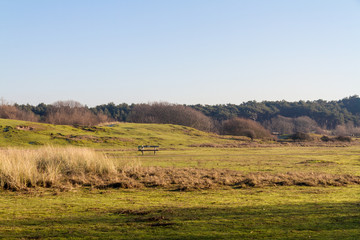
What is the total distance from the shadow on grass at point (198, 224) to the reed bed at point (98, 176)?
588 centimetres

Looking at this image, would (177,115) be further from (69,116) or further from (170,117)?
(69,116)

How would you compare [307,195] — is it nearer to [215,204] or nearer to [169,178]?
[215,204]

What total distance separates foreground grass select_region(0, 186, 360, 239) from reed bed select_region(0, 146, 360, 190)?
1536 millimetres

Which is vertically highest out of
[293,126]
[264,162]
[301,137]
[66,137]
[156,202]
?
[293,126]

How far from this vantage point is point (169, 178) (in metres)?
19.1

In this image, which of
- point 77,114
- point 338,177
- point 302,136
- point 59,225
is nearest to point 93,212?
point 59,225

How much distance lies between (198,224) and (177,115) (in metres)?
127

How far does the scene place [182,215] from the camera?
34.3ft

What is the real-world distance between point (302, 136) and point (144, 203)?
85.2 m

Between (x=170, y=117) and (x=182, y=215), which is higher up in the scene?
(x=170, y=117)

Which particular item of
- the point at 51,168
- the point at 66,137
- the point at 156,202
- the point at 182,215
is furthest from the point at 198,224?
the point at 66,137

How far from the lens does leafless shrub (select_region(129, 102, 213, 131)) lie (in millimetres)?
132125

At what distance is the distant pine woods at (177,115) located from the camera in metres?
115

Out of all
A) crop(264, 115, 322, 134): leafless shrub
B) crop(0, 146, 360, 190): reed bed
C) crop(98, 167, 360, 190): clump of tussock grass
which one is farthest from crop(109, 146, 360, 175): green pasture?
crop(264, 115, 322, 134): leafless shrub
